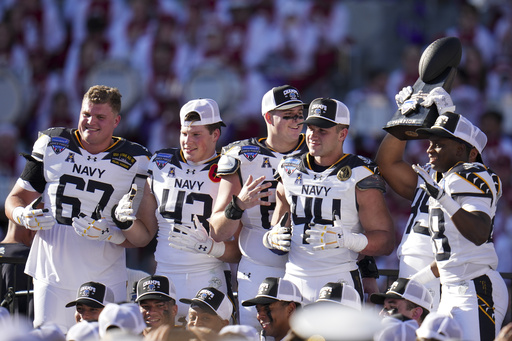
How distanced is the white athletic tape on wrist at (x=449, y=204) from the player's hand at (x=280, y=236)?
114 centimetres

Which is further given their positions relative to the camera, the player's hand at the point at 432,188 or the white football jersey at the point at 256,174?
the white football jersey at the point at 256,174

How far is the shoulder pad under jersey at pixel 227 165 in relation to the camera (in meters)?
7.30

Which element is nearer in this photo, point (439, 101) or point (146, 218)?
point (439, 101)

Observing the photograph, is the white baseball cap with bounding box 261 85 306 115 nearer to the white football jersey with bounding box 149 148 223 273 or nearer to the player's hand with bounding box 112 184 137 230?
the white football jersey with bounding box 149 148 223 273

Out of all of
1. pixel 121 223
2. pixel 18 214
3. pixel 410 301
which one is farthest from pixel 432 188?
pixel 18 214

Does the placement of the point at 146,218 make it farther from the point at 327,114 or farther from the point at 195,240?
the point at 327,114

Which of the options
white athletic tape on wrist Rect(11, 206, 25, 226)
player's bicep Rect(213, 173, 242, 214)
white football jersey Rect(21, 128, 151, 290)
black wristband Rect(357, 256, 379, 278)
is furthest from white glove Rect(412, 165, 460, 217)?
white athletic tape on wrist Rect(11, 206, 25, 226)

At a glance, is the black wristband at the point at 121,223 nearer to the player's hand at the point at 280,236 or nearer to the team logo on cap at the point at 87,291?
the team logo on cap at the point at 87,291

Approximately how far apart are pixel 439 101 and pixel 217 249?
1999mm

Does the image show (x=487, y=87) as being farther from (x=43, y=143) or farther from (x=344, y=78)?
(x=43, y=143)

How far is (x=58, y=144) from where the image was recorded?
768 cm

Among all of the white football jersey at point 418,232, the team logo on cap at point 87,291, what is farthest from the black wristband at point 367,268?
the team logo on cap at point 87,291

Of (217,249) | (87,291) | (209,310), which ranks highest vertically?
(217,249)

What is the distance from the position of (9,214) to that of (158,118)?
568cm
